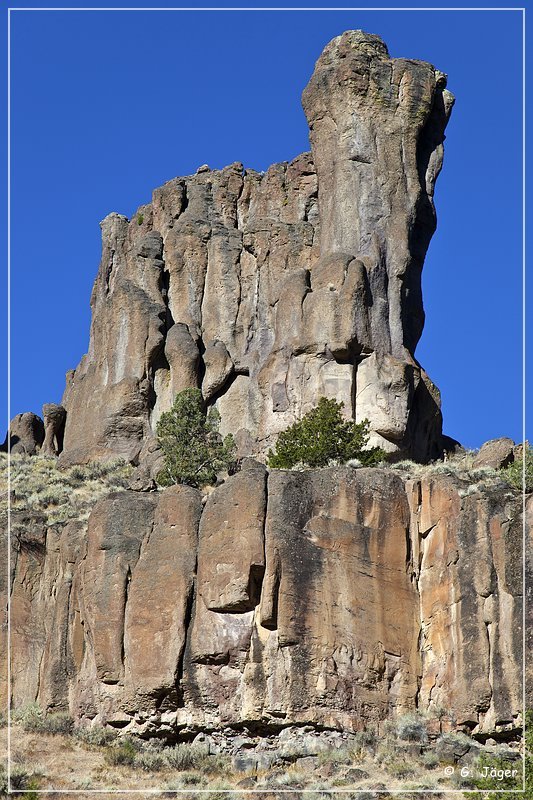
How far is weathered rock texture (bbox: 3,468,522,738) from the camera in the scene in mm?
61438

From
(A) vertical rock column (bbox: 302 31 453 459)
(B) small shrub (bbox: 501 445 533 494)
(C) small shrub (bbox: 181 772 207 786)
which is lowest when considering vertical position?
(C) small shrub (bbox: 181 772 207 786)

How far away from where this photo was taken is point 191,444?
264 feet

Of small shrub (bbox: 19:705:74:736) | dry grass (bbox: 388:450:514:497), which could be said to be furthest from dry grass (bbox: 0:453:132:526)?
dry grass (bbox: 388:450:514:497)

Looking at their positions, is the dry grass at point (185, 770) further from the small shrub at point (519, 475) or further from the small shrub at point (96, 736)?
the small shrub at point (519, 475)

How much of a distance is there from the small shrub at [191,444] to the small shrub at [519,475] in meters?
11.8

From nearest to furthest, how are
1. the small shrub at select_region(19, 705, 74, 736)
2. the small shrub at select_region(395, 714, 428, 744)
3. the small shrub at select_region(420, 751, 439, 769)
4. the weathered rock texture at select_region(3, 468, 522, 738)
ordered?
the small shrub at select_region(420, 751, 439, 769), the small shrub at select_region(395, 714, 428, 744), the weathered rock texture at select_region(3, 468, 522, 738), the small shrub at select_region(19, 705, 74, 736)

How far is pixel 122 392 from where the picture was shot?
94.9 meters

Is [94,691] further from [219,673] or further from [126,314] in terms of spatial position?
[126,314]

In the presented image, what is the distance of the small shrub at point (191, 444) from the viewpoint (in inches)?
2965

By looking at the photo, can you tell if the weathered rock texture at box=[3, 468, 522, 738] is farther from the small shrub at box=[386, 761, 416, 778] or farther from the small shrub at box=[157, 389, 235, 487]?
the small shrub at box=[157, 389, 235, 487]

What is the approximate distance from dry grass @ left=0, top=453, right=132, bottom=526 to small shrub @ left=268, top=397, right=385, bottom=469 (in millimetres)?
7690

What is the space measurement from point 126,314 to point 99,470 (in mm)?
9657

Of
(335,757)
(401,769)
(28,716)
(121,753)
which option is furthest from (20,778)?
(401,769)

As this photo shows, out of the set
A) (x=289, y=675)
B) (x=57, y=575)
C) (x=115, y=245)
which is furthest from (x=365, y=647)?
(x=115, y=245)
